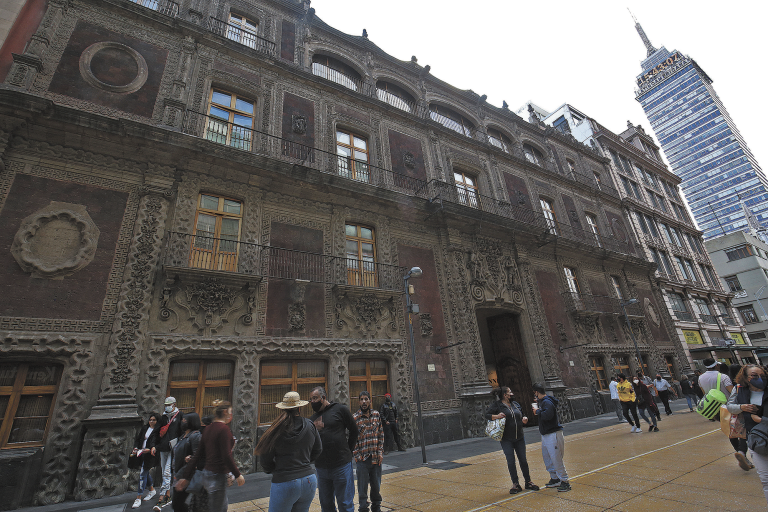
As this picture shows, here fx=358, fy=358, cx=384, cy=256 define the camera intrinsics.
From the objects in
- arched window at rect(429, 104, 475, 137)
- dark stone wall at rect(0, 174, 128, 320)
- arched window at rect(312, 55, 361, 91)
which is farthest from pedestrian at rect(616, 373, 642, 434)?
arched window at rect(312, 55, 361, 91)

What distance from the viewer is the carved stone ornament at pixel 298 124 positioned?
13598 mm

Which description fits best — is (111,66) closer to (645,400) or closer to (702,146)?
(645,400)

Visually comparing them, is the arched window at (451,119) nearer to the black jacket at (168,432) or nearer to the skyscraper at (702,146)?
the black jacket at (168,432)

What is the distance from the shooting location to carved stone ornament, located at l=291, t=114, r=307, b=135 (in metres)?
13.6

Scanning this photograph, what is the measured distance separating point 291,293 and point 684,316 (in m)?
28.2

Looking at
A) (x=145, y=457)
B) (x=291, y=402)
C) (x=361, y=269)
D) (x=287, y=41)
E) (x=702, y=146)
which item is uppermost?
(x=702, y=146)

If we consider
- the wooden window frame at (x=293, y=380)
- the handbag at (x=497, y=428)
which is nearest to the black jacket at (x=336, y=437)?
the handbag at (x=497, y=428)

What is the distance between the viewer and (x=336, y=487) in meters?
4.18

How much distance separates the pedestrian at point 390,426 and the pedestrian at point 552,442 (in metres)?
5.64

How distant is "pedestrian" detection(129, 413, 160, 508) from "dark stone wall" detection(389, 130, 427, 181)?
40.7 ft

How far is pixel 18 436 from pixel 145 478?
3110 millimetres

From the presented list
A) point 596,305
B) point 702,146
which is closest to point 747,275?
point 596,305

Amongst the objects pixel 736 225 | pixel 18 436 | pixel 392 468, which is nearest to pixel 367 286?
pixel 392 468

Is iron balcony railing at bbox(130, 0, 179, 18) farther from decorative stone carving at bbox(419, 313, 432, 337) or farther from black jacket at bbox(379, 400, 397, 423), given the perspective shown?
black jacket at bbox(379, 400, 397, 423)
